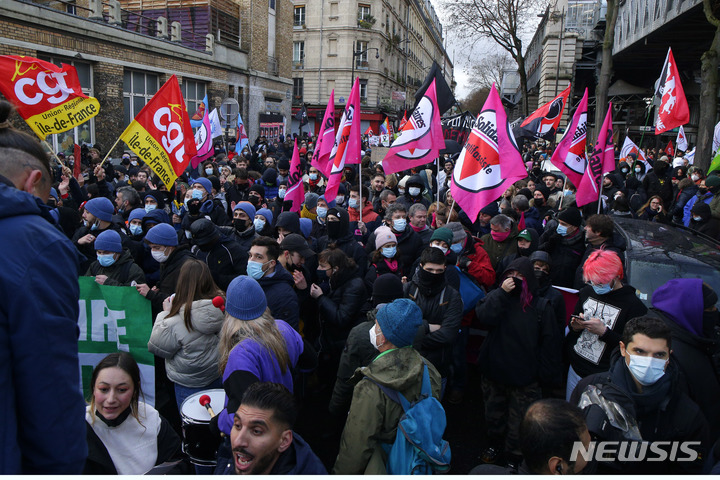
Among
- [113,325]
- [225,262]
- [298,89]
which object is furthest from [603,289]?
[298,89]

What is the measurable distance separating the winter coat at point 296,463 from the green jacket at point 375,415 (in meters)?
0.42

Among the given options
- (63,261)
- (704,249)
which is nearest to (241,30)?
(704,249)

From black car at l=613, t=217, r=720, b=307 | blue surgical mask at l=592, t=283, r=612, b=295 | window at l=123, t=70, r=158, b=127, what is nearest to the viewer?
blue surgical mask at l=592, t=283, r=612, b=295

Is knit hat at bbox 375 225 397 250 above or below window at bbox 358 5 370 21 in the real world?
below

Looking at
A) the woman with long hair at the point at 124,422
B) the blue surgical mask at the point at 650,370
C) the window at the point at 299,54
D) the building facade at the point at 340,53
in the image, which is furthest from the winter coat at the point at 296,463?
the window at the point at 299,54

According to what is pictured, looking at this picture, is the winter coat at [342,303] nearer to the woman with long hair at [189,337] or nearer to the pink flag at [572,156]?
the woman with long hair at [189,337]

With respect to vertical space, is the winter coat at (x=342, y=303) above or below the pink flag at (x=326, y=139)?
below

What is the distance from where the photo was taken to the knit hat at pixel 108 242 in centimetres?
473

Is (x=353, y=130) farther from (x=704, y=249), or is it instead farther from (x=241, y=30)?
(x=241, y=30)

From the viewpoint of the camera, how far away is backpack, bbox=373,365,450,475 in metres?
2.53

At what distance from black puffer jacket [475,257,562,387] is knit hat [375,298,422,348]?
1.34m

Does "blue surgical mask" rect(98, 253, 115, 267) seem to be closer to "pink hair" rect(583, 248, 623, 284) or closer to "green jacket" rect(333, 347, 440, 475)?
"green jacket" rect(333, 347, 440, 475)

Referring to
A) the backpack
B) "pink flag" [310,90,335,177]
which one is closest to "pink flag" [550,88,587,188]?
"pink flag" [310,90,335,177]

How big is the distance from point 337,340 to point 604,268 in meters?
2.29
